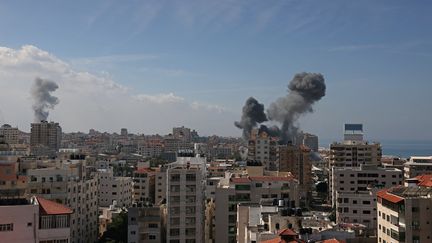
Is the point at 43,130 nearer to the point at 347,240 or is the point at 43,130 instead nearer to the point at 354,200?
the point at 354,200

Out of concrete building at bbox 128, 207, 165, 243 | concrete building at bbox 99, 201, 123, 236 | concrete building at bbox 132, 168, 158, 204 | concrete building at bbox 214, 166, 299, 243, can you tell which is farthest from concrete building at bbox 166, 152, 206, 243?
concrete building at bbox 132, 168, 158, 204

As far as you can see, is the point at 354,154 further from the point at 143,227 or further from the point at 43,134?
the point at 43,134

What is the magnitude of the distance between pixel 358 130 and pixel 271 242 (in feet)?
196

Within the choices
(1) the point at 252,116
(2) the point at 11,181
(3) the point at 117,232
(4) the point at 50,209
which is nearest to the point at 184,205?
(3) the point at 117,232

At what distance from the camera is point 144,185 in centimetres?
6538

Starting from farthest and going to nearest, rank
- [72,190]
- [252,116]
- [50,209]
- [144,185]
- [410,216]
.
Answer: [252,116]
[144,185]
[72,190]
[410,216]
[50,209]

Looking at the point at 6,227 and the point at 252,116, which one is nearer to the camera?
the point at 6,227

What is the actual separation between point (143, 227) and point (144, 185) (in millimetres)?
25376

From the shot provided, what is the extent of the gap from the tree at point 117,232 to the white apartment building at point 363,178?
2113cm

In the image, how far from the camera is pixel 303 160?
8181cm

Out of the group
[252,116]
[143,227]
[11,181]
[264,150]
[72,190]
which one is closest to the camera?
[11,181]

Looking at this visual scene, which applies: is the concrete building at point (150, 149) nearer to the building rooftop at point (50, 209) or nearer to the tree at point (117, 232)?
the tree at point (117, 232)

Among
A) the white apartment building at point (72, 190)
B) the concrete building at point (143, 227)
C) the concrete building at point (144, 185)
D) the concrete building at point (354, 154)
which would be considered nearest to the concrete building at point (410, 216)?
the concrete building at point (143, 227)

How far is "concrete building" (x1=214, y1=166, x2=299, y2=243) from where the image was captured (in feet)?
134
